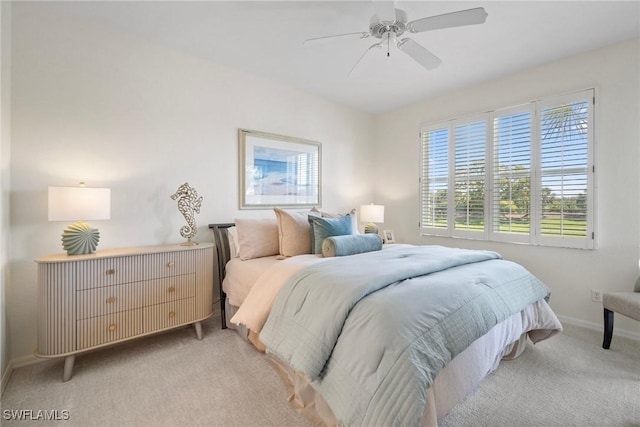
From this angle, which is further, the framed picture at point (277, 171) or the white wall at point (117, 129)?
the framed picture at point (277, 171)

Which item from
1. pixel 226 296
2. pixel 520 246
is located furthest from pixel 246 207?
pixel 520 246

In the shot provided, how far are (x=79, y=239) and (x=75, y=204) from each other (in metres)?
0.28

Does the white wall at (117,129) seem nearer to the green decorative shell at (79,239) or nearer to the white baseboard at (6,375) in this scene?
the white baseboard at (6,375)

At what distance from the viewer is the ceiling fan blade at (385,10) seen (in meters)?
1.82

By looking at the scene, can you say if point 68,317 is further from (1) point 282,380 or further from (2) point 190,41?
(2) point 190,41

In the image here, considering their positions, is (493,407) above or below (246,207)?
below

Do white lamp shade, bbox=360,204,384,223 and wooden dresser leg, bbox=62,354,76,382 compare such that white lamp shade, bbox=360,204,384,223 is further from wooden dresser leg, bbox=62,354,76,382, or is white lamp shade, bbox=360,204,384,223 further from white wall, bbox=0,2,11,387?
white wall, bbox=0,2,11,387

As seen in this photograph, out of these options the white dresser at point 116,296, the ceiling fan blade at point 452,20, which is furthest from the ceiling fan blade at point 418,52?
the white dresser at point 116,296

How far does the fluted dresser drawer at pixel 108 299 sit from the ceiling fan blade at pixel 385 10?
102 inches

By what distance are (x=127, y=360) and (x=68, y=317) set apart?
556mm

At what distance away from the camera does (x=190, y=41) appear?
8.86ft

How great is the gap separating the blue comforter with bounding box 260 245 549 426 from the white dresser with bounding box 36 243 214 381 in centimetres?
106

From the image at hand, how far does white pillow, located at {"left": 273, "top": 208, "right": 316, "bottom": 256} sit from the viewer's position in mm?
2715

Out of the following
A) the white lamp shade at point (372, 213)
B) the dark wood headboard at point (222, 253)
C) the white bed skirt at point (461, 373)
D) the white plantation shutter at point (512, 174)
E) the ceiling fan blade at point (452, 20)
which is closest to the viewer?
the white bed skirt at point (461, 373)
